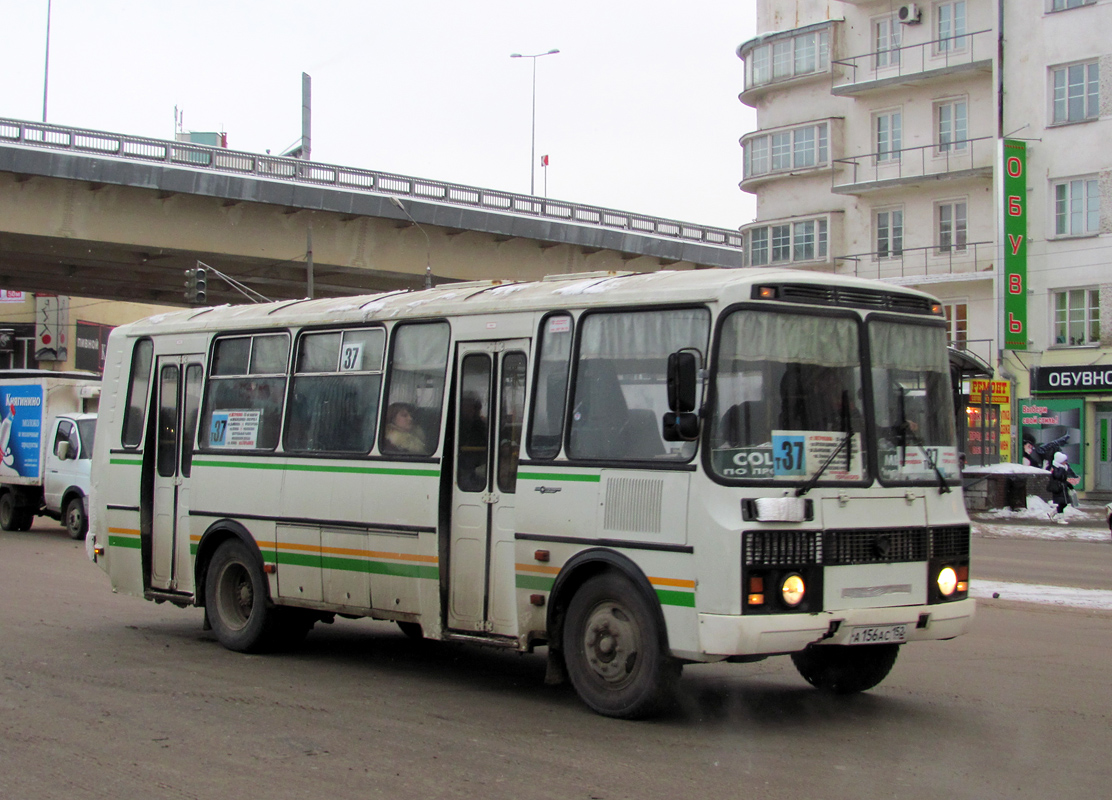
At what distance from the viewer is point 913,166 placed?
45656 mm

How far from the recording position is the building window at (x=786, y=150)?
49.1 m

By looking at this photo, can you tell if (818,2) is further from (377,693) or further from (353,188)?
(377,693)

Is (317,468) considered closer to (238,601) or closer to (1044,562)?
(238,601)

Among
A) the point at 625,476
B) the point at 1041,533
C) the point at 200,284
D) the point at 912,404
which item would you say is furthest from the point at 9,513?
the point at 912,404

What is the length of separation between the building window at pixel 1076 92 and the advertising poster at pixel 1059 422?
8.52 metres

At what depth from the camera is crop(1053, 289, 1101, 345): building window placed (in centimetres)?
3988

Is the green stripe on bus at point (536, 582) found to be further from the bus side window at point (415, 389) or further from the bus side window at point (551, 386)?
the bus side window at point (415, 389)

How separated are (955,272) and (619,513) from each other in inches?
1527

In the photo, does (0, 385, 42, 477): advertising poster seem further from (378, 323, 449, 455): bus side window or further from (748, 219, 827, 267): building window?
(748, 219, 827, 267): building window

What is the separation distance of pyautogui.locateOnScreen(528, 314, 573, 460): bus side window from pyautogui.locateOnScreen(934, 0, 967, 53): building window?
129ft

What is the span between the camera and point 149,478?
1202 cm

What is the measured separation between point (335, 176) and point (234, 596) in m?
27.0

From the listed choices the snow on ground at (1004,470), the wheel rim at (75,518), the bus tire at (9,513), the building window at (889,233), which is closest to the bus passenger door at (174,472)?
the wheel rim at (75,518)

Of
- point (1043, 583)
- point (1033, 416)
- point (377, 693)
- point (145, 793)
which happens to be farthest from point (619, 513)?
point (1033, 416)
